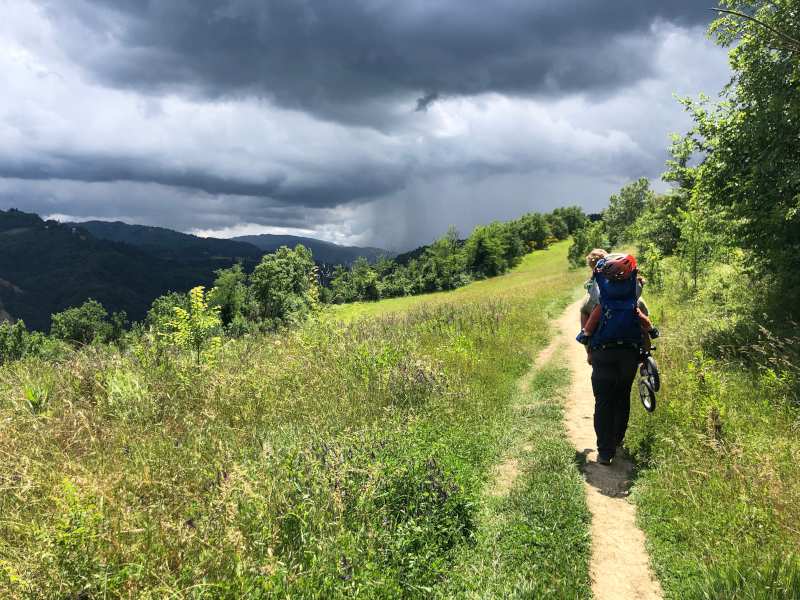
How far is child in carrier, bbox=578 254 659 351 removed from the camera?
4.93m

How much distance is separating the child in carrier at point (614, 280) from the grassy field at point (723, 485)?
1054mm

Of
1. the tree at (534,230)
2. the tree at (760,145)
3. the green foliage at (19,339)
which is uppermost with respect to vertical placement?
the tree at (534,230)

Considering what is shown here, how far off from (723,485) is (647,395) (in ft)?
7.19

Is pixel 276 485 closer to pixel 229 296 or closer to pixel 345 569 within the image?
pixel 345 569

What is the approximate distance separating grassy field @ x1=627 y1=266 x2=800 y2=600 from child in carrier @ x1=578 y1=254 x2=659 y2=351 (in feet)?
3.46

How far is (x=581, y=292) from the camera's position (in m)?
29.4

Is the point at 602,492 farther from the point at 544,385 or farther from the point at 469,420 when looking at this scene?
the point at 544,385

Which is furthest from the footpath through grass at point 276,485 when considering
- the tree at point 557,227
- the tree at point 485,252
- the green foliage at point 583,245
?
the tree at point 557,227

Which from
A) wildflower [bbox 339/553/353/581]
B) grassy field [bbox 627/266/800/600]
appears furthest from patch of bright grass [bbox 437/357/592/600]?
wildflower [bbox 339/553/353/581]

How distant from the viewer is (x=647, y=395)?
5.89 metres

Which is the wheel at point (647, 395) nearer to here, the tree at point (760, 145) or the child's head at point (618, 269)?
the child's head at point (618, 269)

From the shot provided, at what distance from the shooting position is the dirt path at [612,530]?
10.5 ft

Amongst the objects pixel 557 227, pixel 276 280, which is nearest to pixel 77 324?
pixel 276 280

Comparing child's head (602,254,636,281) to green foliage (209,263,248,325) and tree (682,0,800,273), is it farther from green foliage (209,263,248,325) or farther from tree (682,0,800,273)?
green foliage (209,263,248,325)
